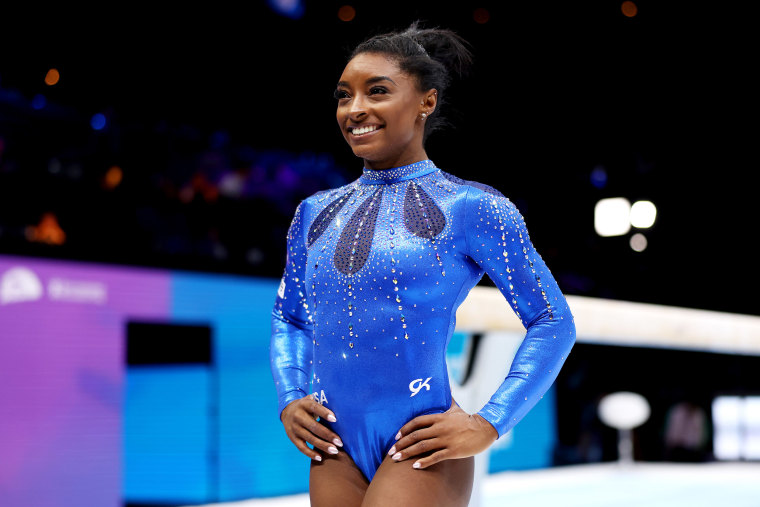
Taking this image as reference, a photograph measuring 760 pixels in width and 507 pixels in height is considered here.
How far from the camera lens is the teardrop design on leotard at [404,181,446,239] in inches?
59.8

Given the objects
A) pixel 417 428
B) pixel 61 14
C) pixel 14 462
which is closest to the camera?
pixel 417 428

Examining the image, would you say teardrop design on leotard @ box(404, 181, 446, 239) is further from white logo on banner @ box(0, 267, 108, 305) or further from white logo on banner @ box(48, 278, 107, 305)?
white logo on banner @ box(48, 278, 107, 305)

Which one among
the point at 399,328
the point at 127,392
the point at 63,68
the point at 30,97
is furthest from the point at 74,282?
the point at 399,328

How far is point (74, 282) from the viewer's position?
4340 millimetres

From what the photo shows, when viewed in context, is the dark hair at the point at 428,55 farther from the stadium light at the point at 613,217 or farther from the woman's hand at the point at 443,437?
the stadium light at the point at 613,217

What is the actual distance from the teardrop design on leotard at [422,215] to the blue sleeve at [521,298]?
0.06 meters

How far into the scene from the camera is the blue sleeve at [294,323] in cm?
170

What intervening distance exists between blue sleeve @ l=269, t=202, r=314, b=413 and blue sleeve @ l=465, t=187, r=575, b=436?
43 cm

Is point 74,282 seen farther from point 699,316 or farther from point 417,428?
point 699,316

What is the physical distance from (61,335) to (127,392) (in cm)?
59

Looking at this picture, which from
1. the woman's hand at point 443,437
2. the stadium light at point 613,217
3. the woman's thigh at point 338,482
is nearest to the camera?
the woman's hand at point 443,437

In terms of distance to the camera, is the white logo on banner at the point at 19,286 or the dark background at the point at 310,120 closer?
the white logo on banner at the point at 19,286

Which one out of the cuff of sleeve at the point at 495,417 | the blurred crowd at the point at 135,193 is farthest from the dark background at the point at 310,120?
the cuff of sleeve at the point at 495,417

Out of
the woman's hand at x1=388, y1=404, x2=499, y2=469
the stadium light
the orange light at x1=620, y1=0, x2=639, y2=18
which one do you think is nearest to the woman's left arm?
the woman's hand at x1=388, y1=404, x2=499, y2=469
